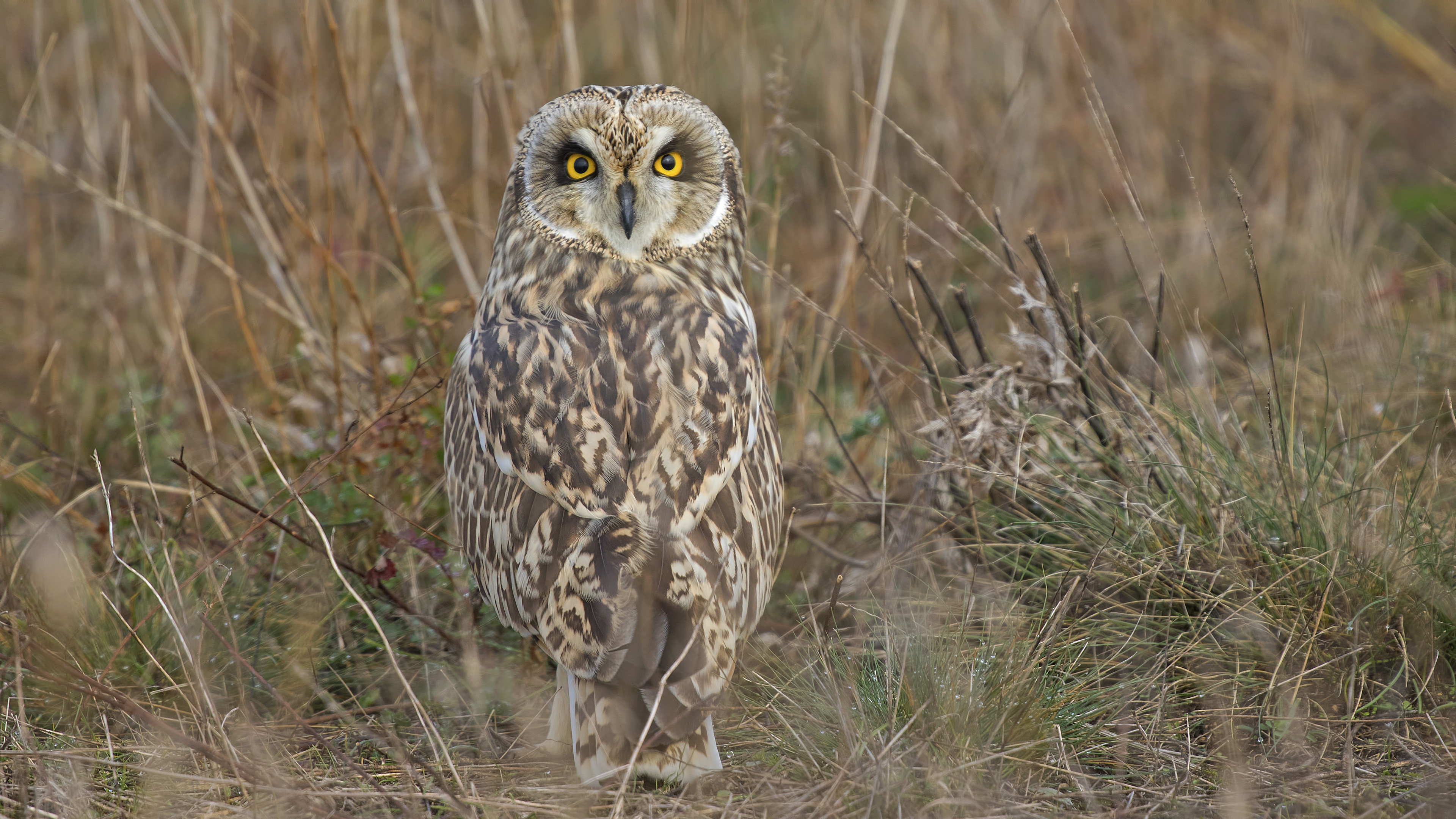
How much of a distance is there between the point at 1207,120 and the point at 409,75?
127 inches

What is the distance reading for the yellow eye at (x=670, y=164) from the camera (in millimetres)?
2590

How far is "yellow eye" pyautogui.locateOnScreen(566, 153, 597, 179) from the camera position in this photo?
257 cm

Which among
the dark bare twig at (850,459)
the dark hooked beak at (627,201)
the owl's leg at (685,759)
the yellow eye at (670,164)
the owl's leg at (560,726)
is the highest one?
the yellow eye at (670,164)

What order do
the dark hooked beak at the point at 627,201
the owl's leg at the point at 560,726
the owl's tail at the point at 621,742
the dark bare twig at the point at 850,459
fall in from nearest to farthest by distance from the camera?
the owl's tail at the point at 621,742
the owl's leg at the point at 560,726
the dark hooked beak at the point at 627,201
the dark bare twig at the point at 850,459

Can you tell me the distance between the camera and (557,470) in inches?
90.1

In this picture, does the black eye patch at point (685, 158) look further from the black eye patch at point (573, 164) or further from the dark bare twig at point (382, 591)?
the dark bare twig at point (382, 591)

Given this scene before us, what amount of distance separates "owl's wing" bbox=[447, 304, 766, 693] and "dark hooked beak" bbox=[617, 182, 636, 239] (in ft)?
0.68

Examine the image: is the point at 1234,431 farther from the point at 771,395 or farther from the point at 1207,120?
the point at 1207,120

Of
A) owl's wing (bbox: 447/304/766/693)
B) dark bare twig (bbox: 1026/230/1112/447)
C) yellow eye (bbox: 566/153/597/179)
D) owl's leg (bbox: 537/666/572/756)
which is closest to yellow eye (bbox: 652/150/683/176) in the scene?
yellow eye (bbox: 566/153/597/179)

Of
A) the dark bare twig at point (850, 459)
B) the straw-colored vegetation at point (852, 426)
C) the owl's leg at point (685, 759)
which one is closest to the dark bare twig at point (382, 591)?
the straw-colored vegetation at point (852, 426)

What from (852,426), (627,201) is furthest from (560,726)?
(852,426)

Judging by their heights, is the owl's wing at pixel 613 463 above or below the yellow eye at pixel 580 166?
below

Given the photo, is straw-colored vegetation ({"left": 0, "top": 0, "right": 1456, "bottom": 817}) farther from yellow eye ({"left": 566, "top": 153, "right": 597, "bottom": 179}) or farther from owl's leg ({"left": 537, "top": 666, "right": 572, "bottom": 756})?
yellow eye ({"left": 566, "top": 153, "right": 597, "bottom": 179})

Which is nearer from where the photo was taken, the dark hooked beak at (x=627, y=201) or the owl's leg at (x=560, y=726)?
the owl's leg at (x=560, y=726)
